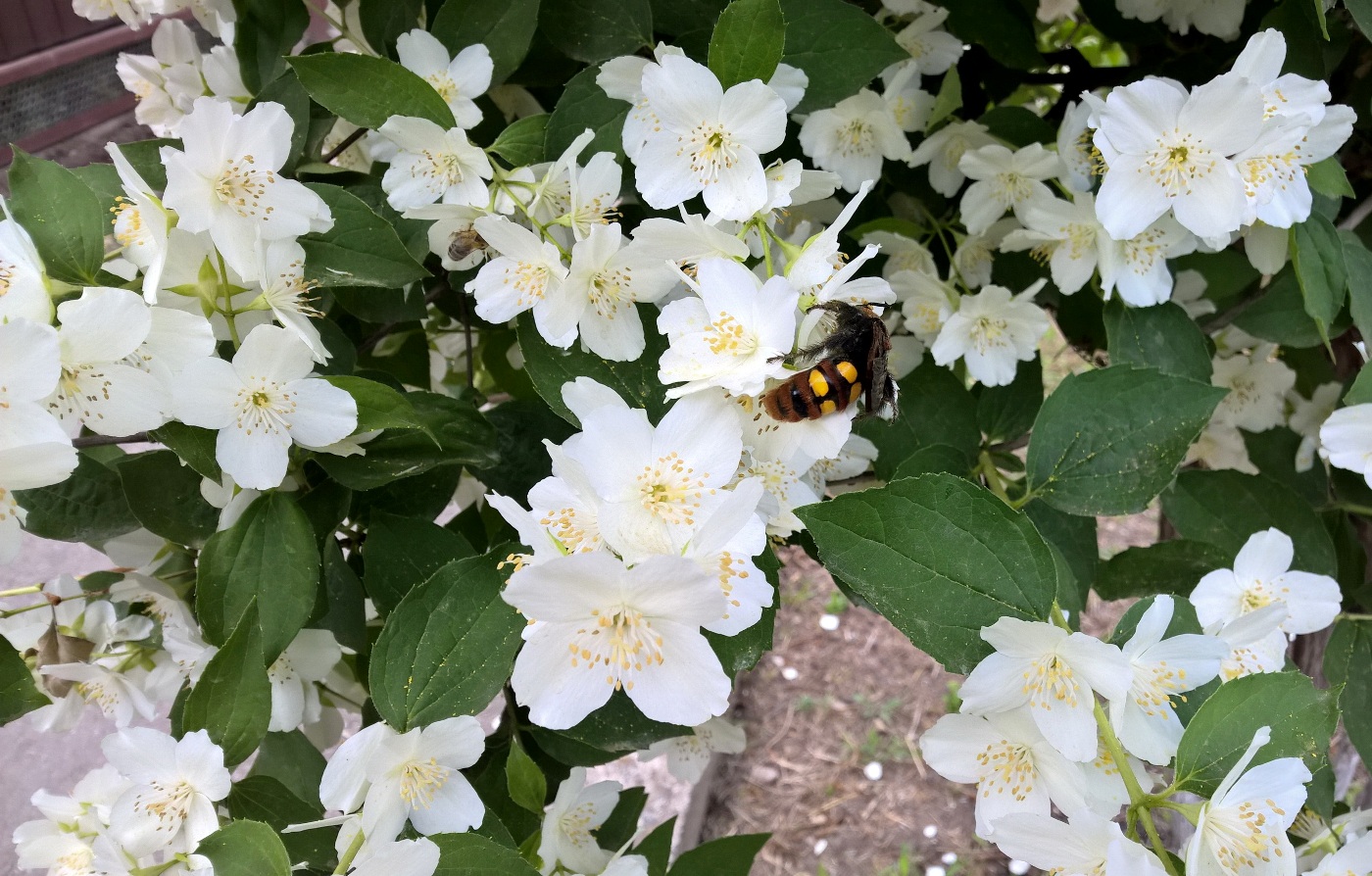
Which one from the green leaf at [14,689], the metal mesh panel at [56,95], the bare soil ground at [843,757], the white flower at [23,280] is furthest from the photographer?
the metal mesh panel at [56,95]

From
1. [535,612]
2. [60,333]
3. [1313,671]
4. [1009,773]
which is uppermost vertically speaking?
[60,333]

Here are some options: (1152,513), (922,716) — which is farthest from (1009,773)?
(1152,513)

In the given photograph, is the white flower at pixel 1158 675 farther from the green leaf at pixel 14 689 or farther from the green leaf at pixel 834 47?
the green leaf at pixel 14 689

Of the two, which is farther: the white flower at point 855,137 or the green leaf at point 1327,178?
the white flower at point 855,137

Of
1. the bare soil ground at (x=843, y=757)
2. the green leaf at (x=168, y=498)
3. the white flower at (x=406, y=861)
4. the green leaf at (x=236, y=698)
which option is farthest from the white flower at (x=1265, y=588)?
the bare soil ground at (x=843, y=757)

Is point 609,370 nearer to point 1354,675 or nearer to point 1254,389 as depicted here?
point 1354,675

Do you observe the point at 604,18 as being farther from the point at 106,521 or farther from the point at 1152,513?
the point at 1152,513
